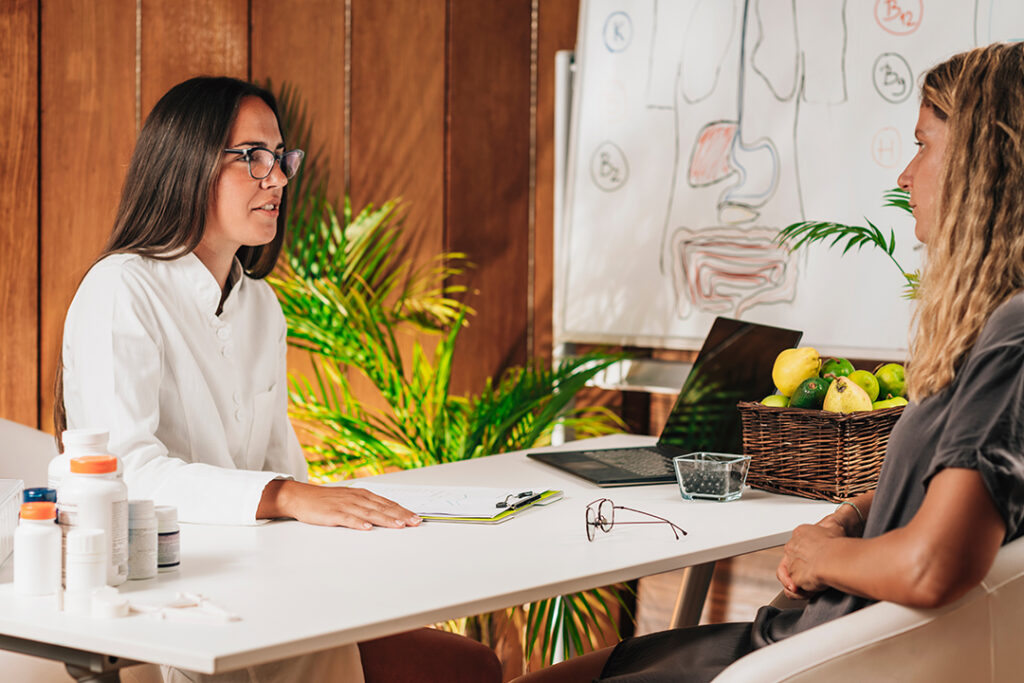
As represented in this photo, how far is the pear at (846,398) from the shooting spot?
189 cm

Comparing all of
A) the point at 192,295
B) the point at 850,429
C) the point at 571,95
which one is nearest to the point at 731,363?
the point at 850,429

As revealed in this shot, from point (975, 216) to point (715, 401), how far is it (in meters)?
1.06

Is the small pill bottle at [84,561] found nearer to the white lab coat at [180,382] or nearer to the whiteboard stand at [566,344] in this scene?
the white lab coat at [180,382]

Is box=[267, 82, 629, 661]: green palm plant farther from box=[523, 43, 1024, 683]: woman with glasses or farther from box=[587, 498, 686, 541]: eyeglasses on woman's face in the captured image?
box=[523, 43, 1024, 683]: woman with glasses

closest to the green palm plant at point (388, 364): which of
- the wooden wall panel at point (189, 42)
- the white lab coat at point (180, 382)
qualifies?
the wooden wall panel at point (189, 42)

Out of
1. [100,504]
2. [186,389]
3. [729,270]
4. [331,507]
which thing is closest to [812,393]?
[331,507]

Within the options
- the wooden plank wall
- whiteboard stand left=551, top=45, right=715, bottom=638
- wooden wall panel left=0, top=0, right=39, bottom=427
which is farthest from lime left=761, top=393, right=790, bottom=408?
wooden wall panel left=0, top=0, right=39, bottom=427

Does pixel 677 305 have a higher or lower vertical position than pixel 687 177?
lower

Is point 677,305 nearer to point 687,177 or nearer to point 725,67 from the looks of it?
point 687,177

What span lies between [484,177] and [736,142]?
3.53 ft

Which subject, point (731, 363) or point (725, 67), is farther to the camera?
point (725, 67)

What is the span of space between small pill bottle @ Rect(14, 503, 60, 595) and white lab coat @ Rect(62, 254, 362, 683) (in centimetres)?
41

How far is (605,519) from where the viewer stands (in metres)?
1.63

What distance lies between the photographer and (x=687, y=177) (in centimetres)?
303
